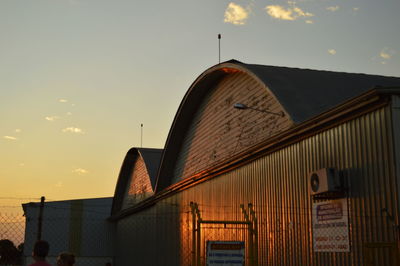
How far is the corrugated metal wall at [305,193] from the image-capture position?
11.2 m

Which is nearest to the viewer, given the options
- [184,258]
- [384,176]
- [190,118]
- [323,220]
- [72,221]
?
[384,176]

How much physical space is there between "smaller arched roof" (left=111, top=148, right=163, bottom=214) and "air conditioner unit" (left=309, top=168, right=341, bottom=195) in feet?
74.9

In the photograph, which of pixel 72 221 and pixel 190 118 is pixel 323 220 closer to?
pixel 190 118

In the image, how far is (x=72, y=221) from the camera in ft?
143

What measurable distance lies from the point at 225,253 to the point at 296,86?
9465 millimetres

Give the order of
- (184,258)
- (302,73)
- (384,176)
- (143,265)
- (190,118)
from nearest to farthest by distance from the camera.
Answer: (384,176), (302,73), (184,258), (190,118), (143,265)

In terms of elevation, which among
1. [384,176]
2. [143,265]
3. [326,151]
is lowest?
[143,265]

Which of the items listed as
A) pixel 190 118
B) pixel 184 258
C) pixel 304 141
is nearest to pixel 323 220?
pixel 304 141

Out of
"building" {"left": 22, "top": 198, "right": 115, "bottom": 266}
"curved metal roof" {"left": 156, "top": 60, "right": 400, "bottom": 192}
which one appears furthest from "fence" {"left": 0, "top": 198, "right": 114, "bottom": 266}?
"curved metal roof" {"left": 156, "top": 60, "right": 400, "bottom": 192}

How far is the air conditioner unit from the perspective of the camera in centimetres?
1264

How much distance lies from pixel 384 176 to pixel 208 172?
11396 millimetres

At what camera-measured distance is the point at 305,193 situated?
46.8 ft

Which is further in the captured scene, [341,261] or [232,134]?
[232,134]

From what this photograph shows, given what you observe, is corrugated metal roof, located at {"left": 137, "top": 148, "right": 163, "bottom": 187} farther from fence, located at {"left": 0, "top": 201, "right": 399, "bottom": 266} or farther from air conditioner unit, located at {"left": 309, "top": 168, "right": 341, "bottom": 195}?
air conditioner unit, located at {"left": 309, "top": 168, "right": 341, "bottom": 195}
